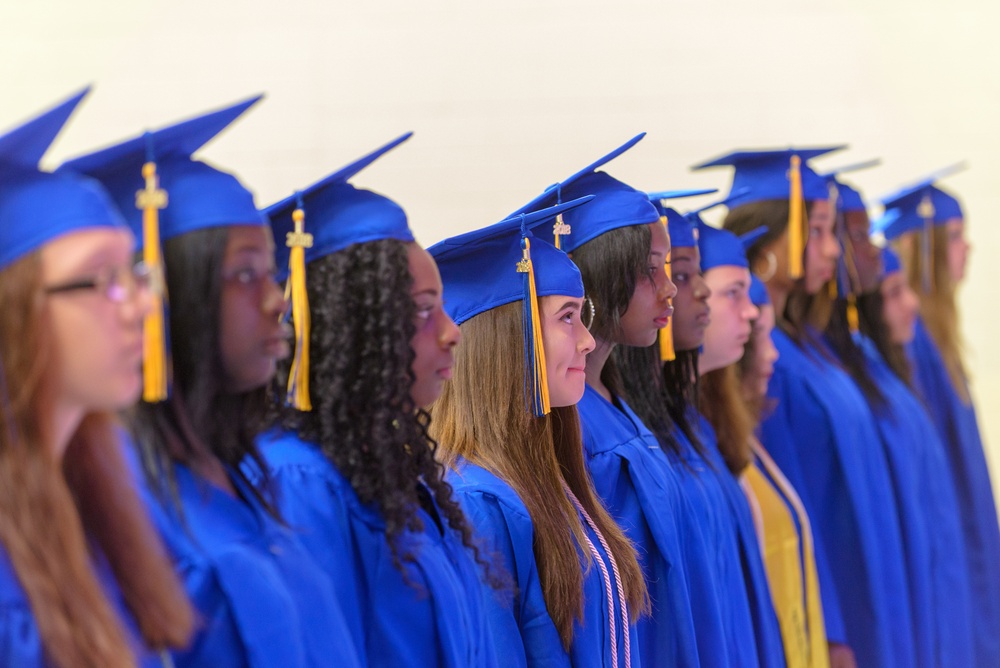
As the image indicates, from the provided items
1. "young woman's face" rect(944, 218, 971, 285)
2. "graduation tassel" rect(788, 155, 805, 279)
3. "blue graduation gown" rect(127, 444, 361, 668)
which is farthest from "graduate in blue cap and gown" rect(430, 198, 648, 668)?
"young woman's face" rect(944, 218, 971, 285)

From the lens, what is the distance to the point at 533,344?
2289mm

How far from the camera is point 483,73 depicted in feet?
17.1

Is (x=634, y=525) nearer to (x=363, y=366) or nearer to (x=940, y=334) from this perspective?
(x=363, y=366)

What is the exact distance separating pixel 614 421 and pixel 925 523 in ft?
6.90

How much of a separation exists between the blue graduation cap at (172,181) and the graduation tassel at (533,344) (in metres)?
0.86

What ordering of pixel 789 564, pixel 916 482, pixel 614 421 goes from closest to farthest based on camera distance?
pixel 614 421
pixel 789 564
pixel 916 482

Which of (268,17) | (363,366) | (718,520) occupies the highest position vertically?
(268,17)

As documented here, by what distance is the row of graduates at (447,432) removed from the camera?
121 centimetres

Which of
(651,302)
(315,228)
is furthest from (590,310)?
(315,228)

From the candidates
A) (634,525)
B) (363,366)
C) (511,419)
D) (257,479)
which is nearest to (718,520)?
(634,525)

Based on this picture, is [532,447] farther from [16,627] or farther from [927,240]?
[927,240]

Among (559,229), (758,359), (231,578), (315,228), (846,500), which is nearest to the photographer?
(231,578)

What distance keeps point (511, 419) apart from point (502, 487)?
0.14 m

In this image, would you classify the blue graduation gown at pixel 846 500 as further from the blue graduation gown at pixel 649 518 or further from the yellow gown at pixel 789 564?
the blue graduation gown at pixel 649 518
